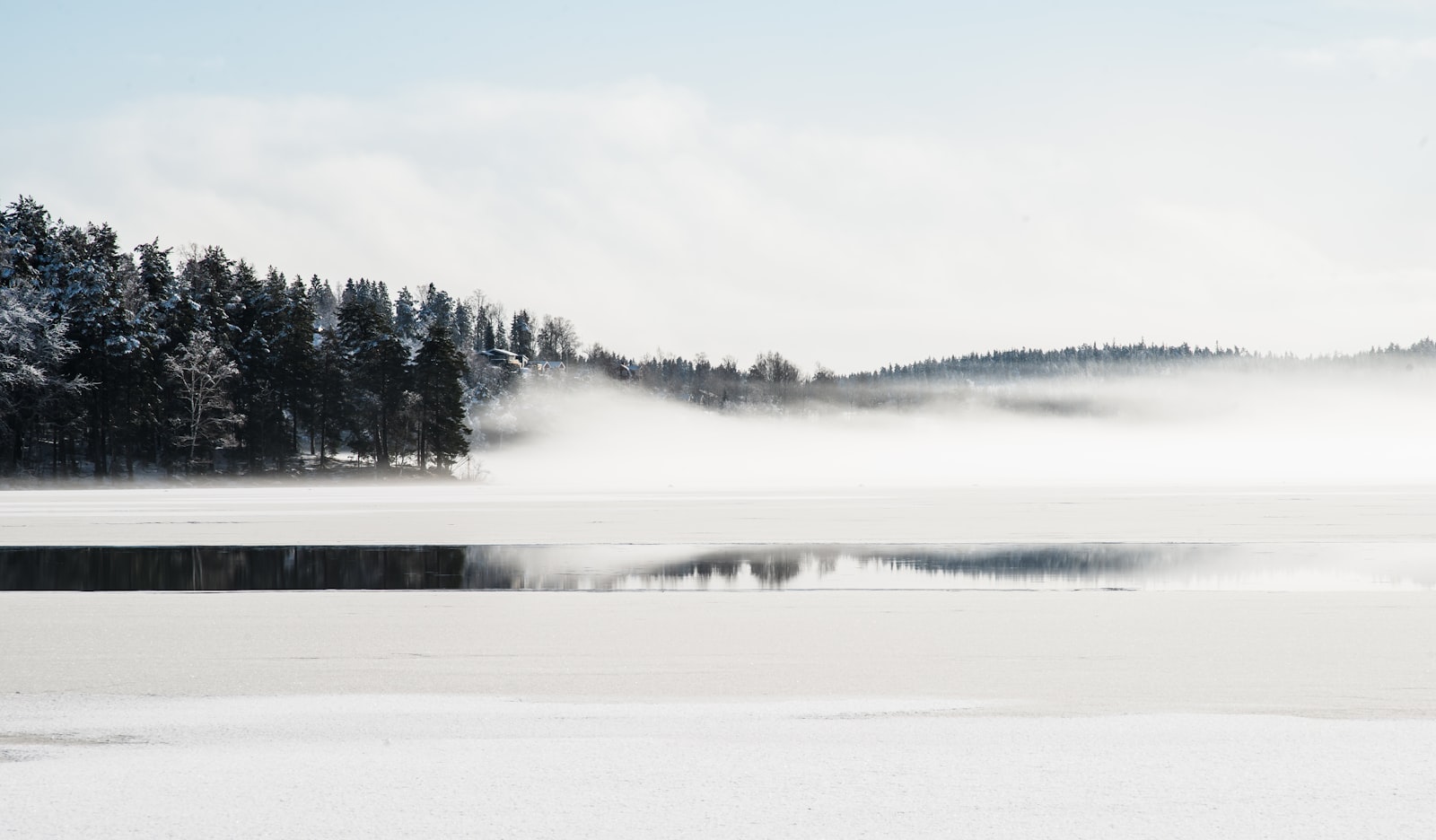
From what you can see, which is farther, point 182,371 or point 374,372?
point 374,372

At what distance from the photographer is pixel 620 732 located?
290 inches

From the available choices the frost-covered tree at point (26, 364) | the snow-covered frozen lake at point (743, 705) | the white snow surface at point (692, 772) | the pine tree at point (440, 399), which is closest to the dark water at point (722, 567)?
the snow-covered frozen lake at point (743, 705)

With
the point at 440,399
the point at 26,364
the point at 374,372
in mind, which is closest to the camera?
the point at 26,364

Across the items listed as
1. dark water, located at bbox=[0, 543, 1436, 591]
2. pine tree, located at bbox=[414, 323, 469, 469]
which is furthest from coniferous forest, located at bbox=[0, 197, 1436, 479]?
dark water, located at bbox=[0, 543, 1436, 591]

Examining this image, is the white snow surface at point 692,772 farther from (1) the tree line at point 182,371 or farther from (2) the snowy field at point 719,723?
(1) the tree line at point 182,371

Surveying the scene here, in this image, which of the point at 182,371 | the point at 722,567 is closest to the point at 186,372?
the point at 182,371

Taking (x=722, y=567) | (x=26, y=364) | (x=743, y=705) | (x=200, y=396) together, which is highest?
(x=26, y=364)

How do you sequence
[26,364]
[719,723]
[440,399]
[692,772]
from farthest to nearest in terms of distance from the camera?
[440,399]
[26,364]
[719,723]
[692,772]

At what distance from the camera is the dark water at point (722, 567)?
16234 mm

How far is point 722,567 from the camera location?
18.6 m

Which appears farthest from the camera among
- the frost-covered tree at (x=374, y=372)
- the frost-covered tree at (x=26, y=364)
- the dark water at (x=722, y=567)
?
the frost-covered tree at (x=374, y=372)

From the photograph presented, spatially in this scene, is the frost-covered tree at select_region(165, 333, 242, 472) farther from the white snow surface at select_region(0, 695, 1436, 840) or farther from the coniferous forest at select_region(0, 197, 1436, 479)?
the white snow surface at select_region(0, 695, 1436, 840)

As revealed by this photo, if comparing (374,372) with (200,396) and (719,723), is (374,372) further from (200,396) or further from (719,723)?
(719,723)

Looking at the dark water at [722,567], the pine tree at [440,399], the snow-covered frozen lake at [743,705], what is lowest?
the dark water at [722,567]
